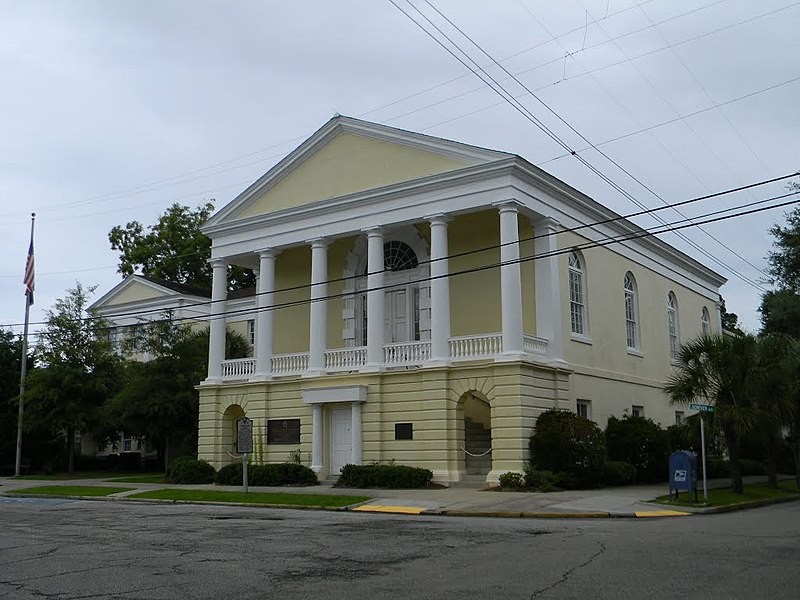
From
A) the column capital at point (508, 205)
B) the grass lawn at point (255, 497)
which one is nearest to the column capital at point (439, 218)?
the column capital at point (508, 205)

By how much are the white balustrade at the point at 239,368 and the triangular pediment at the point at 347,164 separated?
5540 mm

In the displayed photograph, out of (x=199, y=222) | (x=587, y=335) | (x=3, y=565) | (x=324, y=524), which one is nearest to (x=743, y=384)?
(x=587, y=335)

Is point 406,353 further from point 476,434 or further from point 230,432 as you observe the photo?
point 230,432

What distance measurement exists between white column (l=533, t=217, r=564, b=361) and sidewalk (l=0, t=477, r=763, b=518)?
5252 millimetres

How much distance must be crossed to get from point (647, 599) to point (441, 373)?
18.7 m

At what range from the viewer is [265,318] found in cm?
3234

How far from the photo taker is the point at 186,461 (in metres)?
31.4

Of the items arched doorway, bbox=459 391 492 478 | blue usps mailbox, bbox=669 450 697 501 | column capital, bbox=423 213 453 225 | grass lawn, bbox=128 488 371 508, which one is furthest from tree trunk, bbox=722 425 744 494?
column capital, bbox=423 213 453 225

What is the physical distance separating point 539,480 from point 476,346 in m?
4.99

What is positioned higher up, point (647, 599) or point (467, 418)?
point (467, 418)

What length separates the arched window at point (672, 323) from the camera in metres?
39.8

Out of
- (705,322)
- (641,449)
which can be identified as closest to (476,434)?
(641,449)

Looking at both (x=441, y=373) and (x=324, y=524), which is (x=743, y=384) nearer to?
(x=441, y=373)

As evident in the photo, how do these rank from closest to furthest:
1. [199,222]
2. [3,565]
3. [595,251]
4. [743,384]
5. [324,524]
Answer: [3,565], [324,524], [743,384], [595,251], [199,222]
